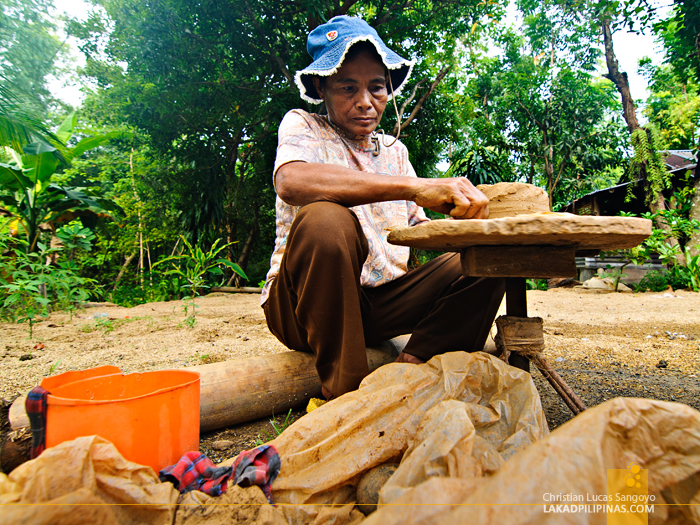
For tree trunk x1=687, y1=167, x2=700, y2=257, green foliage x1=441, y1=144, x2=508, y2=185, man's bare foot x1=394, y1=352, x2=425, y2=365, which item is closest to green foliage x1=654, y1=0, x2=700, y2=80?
tree trunk x1=687, y1=167, x2=700, y2=257

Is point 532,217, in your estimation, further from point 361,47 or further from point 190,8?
point 190,8

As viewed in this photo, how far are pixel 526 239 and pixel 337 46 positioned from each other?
1190 millimetres

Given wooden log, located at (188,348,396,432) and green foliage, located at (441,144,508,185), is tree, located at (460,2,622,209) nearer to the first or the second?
green foliage, located at (441,144,508,185)

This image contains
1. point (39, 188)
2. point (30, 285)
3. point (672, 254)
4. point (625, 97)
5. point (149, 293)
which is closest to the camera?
point (30, 285)

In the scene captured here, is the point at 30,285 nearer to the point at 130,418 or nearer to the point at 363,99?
the point at 130,418

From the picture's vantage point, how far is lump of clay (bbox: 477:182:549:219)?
143 cm

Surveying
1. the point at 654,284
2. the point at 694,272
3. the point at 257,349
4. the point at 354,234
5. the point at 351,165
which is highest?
the point at 351,165

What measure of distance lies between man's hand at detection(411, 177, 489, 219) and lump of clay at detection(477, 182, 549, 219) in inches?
3.5

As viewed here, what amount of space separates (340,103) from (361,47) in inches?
9.8

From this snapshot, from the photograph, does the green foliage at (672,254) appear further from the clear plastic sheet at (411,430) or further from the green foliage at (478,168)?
the clear plastic sheet at (411,430)

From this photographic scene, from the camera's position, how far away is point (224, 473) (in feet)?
3.03

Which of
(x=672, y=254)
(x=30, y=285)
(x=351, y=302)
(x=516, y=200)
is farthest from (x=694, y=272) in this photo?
(x=30, y=285)

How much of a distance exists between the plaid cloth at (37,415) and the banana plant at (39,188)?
427 cm

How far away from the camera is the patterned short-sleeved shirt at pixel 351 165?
1.71 meters
